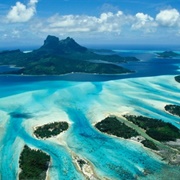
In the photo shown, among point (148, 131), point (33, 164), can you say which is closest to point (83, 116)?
point (148, 131)

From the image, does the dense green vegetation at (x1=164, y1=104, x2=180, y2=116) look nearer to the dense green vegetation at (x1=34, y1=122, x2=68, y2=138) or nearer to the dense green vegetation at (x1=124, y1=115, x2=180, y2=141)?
the dense green vegetation at (x1=124, y1=115, x2=180, y2=141)

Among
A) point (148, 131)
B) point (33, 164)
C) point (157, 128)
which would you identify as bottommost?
point (148, 131)

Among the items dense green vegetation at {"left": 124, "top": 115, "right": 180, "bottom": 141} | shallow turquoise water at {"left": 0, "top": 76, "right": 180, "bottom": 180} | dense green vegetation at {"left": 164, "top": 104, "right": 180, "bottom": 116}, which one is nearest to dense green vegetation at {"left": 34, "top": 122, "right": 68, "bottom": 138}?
shallow turquoise water at {"left": 0, "top": 76, "right": 180, "bottom": 180}

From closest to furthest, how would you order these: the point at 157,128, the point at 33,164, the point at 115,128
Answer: the point at 33,164, the point at 157,128, the point at 115,128

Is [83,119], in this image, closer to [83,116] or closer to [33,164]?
[83,116]

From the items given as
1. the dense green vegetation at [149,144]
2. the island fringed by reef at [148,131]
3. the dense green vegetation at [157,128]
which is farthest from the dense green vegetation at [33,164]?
the dense green vegetation at [157,128]

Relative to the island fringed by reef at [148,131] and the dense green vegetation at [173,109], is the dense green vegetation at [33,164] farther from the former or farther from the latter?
the dense green vegetation at [173,109]

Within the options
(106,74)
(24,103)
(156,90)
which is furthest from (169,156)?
(106,74)
